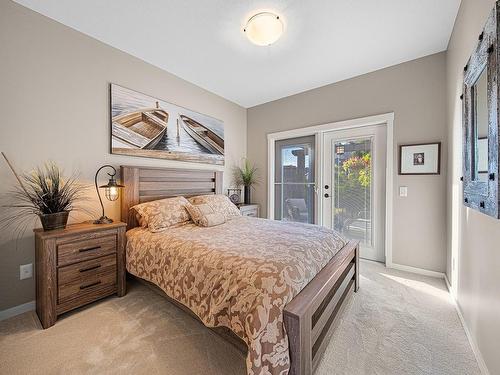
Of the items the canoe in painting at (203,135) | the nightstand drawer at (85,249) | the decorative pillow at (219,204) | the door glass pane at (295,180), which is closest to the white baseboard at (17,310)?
the nightstand drawer at (85,249)

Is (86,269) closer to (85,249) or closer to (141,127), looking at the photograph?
(85,249)

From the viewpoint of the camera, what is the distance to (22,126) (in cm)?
185

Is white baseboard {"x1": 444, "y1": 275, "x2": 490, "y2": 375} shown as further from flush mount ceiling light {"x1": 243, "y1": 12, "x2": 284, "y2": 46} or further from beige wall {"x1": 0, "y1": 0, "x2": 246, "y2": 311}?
beige wall {"x1": 0, "y1": 0, "x2": 246, "y2": 311}

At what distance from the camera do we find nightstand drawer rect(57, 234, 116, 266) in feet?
5.70

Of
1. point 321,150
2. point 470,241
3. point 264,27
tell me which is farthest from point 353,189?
point 264,27

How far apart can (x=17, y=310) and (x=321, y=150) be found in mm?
4006

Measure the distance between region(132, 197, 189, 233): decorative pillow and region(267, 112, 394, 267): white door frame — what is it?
1.99 meters

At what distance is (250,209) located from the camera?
12.6 feet

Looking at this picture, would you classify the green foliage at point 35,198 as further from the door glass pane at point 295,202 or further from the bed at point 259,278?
the door glass pane at point 295,202

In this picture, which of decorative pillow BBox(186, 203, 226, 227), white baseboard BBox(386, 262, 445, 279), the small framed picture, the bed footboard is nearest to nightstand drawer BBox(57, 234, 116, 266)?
decorative pillow BBox(186, 203, 226, 227)

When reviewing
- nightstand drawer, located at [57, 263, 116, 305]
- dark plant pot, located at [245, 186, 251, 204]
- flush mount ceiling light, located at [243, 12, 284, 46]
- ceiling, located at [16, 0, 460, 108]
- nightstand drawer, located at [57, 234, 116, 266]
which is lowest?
nightstand drawer, located at [57, 263, 116, 305]

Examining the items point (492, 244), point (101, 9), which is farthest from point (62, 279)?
point (492, 244)

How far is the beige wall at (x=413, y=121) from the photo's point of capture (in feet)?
8.22

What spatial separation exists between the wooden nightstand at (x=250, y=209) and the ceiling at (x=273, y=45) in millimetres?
2088
